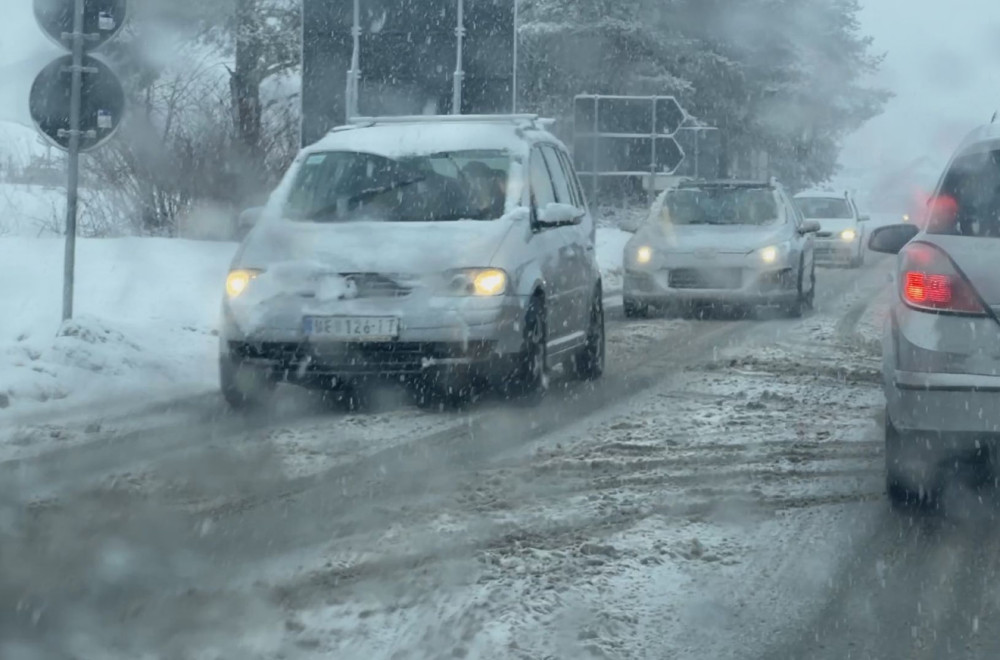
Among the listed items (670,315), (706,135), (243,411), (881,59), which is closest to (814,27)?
(881,59)

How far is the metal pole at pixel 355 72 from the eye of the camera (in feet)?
55.6

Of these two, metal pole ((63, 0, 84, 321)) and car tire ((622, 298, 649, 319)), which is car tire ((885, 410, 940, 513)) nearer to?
metal pole ((63, 0, 84, 321))

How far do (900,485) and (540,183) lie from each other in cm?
458

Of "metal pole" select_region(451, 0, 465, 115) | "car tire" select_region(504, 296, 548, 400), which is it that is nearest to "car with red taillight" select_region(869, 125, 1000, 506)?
"car tire" select_region(504, 296, 548, 400)

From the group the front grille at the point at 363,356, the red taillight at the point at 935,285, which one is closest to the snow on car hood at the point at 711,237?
the front grille at the point at 363,356

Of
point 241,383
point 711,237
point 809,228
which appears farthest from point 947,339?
point 809,228

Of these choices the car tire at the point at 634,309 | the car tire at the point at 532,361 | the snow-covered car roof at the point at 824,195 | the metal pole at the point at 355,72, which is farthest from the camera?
the snow-covered car roof at the point at 824,195

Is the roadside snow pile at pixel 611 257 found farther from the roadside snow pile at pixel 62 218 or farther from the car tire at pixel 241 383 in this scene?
the car tire at pixel 241 383

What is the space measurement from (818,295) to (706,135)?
1891cm

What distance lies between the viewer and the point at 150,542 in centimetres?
547

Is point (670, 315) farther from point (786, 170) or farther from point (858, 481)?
point (786, 170)

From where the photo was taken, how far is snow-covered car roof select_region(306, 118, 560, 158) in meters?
9.98

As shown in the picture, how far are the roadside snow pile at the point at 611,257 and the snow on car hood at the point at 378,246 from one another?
9.34 meters

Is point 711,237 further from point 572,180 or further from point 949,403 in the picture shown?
point 949,403
